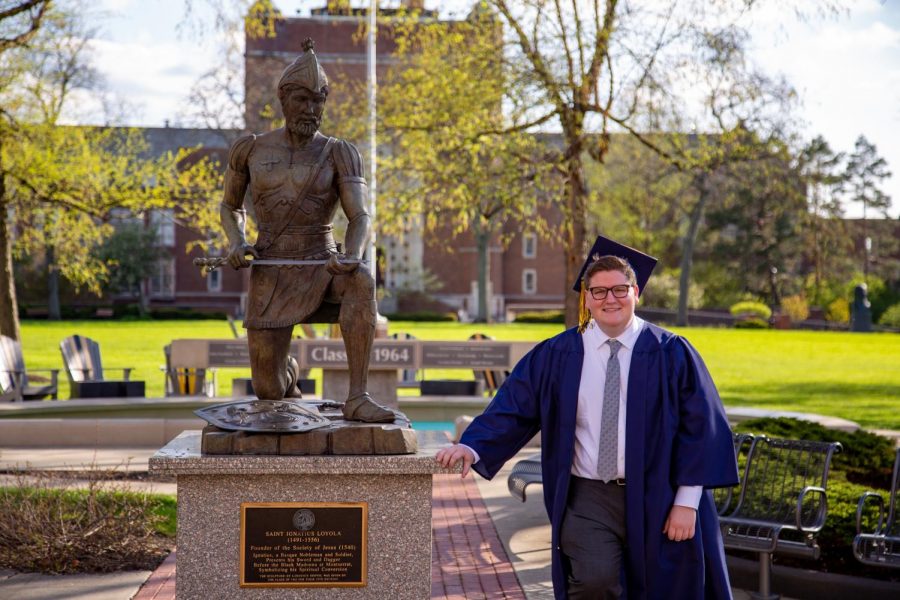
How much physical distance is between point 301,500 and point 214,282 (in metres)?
60.8

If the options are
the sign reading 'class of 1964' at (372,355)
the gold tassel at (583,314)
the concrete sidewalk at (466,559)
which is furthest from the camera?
the sign reading 'class of 1964' at (372,355)

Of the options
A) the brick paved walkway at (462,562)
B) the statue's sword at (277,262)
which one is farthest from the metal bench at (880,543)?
the statue's sword at (277,262)

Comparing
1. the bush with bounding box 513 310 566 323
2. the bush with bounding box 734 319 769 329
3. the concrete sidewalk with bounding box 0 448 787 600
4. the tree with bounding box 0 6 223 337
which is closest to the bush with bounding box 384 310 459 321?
the bush with bounding box 513 310 566 323

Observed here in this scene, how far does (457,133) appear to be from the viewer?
16.1 meters

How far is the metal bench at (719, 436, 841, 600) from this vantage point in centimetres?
690

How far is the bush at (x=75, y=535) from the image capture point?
7.57 metres

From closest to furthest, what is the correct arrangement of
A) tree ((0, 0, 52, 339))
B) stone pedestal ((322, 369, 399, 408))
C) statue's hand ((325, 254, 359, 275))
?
statue's hand ((325, 254, 359, 275))
stone pedestal ((322, 369, 399, 408))
tree ((0, 0, 52, 339))

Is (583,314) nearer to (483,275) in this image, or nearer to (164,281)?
(483,275)

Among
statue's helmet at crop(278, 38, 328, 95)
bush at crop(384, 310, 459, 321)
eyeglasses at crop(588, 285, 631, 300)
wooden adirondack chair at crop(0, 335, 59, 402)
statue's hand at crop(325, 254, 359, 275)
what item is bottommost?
bush at crop(384, 310, 459, 321)

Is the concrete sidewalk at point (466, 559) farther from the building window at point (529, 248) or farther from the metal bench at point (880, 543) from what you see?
the building window at point (529, 248)

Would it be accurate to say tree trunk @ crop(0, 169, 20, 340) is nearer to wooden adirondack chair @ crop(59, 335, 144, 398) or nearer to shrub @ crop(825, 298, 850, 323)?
wooden adirondack chair @ crop(59, 335, 144, 398)

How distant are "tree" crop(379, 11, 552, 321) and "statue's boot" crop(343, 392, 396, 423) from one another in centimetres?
1025

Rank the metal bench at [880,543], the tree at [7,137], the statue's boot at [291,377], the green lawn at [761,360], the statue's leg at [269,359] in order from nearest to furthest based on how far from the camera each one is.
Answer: the statue's leg at [269,359]
the statue's boot at [291,377]
the metal bench at [880,543]
the tree at [7,137]
the green lawn at [761,360]

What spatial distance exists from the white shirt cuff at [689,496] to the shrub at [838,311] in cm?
5426
